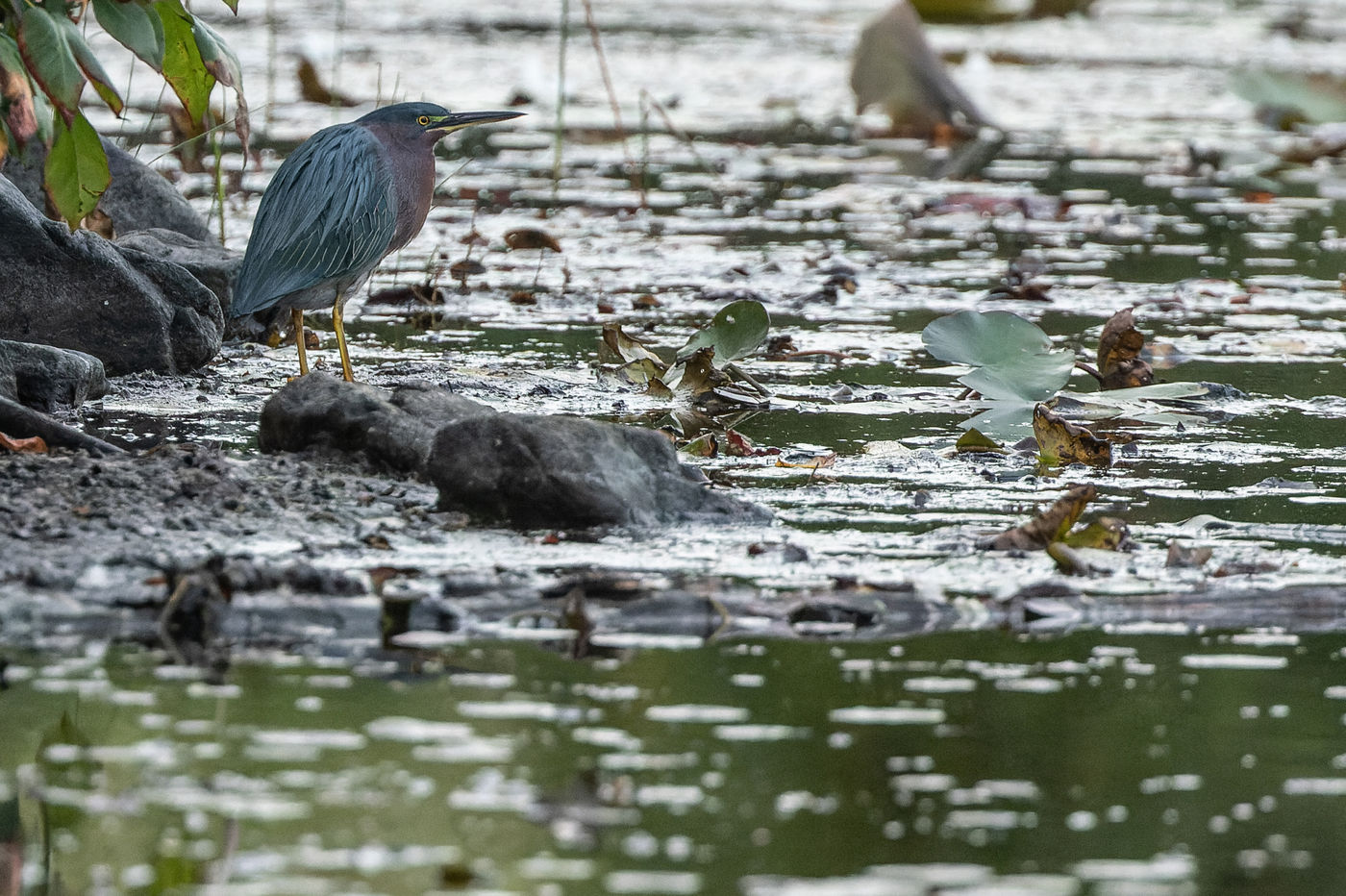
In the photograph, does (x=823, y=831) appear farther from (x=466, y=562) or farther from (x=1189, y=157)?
(x=1189, y=157)

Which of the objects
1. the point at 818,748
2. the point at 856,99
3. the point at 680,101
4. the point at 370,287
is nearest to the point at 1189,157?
the point at 856,99

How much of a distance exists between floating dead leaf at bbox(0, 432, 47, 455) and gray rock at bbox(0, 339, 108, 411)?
28.1 inches

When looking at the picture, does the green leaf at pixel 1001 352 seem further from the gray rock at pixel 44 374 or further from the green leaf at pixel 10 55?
the green leaf at pixel 10 55

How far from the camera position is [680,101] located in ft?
47.6

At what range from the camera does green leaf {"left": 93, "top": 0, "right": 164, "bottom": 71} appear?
439 cm

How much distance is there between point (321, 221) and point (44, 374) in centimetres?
93

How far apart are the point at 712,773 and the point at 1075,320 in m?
4.81

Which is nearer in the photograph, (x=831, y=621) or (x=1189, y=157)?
(x=831, y=621)

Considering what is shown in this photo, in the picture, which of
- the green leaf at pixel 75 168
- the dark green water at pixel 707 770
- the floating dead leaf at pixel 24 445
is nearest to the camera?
the dark green water at pixel 707 770

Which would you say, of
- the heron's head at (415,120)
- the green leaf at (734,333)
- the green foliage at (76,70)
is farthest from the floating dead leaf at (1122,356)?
the green foliage at (76,70)

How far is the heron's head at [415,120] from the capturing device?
5.98m

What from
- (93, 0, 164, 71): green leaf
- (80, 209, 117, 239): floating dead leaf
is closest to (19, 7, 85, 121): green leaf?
(93, 0, 164, 71): green leaf

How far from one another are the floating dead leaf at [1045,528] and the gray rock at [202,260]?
3207 mm

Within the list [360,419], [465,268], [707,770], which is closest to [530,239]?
[465,268]
